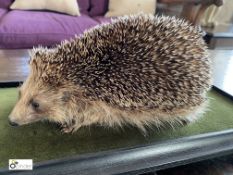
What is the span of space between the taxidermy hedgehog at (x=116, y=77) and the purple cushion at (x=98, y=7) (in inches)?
66.6

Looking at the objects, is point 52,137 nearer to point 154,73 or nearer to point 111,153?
point 111,153

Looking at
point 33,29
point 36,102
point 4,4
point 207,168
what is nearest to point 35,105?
point 36,102

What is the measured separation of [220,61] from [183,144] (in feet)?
2.89

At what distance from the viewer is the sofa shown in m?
1.68

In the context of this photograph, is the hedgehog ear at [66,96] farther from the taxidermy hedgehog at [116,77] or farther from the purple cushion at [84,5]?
the purple cushion at [84,5]

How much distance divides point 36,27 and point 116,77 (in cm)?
122

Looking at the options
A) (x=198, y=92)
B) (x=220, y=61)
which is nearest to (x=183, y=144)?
(x=198, y=92)

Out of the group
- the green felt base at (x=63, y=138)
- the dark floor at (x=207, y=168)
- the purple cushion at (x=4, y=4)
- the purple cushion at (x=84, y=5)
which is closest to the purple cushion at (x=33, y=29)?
the purple cushion at (x=4, y=4)

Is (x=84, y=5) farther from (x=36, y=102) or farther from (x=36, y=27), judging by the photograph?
(x=36, y=102)

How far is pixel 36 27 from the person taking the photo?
1.75 metres

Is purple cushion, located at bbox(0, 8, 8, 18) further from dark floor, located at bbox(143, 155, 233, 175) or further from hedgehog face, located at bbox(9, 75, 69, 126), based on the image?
dark floor, located at bbox(143, 155, 233, 175)

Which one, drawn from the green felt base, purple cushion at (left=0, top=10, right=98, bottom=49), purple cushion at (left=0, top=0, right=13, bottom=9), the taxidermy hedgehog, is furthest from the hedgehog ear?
purple cushion at (left=0, top=0, right=13, bottom=9)

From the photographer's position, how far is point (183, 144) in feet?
2.48

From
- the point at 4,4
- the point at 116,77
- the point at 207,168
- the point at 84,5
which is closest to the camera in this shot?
→ the point at 116,77
